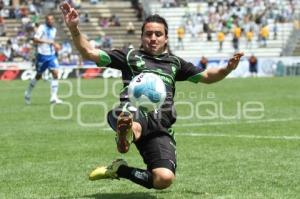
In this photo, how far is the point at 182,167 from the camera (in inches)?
367

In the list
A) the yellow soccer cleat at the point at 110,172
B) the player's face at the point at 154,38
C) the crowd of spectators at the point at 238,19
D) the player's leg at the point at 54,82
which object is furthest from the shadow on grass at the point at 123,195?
the crowd of spectators at the point at 238,19

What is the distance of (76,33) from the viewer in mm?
6996

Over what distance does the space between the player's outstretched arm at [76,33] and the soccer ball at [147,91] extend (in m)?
0.48

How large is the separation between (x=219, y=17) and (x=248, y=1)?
3236mm

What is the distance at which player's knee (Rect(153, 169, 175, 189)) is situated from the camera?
6.95 metres

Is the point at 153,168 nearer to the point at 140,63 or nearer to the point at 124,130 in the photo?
the point at 124,130

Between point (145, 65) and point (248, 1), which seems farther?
point (248, 1)

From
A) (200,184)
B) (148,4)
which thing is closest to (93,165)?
(200,184)

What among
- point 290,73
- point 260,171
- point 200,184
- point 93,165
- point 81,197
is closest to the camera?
point 81,197

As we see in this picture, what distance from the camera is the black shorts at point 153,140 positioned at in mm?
7203

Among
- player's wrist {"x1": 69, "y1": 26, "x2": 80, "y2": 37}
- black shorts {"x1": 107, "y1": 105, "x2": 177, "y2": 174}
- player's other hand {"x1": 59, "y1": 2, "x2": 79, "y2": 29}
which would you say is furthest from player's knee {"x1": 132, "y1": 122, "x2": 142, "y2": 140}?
player's other hand {"x1": 59, "y1": 2, "x2": 79, "y2": 29}

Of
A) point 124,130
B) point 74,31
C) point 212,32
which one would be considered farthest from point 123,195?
point 212,32

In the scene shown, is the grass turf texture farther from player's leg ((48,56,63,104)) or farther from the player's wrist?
the player's wrist

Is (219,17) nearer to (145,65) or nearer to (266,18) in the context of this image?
(266,18)
